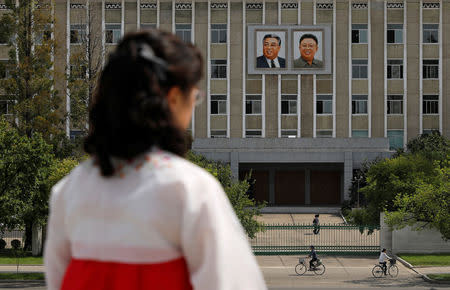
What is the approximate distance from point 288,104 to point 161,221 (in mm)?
60736

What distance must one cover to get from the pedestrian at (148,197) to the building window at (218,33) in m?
60.5

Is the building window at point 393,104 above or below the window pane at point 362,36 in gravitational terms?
Result: below

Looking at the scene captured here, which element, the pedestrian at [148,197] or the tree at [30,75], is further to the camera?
the tree at [30,75]

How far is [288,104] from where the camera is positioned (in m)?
62.5

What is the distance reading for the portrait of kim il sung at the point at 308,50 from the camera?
60781mm

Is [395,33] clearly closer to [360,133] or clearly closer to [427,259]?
[360,133]

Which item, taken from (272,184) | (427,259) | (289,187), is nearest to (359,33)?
(289,187)

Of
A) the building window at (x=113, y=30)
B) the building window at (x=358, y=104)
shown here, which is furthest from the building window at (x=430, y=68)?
the building window at (x=113, y=30)

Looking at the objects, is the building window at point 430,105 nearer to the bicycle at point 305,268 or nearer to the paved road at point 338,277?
the paved road at point 338,277

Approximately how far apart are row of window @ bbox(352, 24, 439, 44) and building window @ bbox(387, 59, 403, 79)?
165 cm

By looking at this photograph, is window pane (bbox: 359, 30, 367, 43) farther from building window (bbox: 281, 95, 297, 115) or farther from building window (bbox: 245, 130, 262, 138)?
building window (bbox: 245, 130, 262, 138)

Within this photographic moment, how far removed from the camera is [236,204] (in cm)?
3206

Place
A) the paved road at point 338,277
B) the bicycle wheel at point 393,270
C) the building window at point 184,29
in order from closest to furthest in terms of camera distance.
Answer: the paved road at point 338,277 < the bicycle wheel at point 393,270 < the building window at point 184,29

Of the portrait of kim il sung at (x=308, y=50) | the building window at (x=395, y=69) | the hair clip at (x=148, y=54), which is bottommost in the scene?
the hair clip at (x=148, y=54)
